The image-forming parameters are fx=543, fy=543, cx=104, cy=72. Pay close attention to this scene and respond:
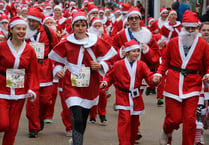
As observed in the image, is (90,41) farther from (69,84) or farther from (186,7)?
(186,7)

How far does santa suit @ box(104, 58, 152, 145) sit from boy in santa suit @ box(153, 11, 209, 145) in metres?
0.31

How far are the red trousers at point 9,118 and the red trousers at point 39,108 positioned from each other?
1841mm

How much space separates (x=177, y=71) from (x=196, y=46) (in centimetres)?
44

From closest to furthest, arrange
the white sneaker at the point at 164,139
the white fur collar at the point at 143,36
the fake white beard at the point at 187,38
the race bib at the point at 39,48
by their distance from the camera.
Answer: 1. the fake white beard at the point at 187,38
2. the white sneaker at the point at 164,139
3. the white fur collar at the point at 143,36
4. the race bib at the point at 39,48

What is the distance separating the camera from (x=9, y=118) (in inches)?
284

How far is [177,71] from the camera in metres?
7.61

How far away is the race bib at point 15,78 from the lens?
24.0ft

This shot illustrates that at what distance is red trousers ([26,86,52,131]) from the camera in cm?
920

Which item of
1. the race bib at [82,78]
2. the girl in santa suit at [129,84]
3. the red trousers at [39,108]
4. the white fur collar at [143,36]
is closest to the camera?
the race bib at [82,78]

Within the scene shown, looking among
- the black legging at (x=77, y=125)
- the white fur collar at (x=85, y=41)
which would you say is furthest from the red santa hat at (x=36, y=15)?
the black legging at (x=77, y=125)

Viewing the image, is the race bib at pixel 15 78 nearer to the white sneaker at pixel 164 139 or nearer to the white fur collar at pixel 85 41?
the white fur collar at pixel 85 41

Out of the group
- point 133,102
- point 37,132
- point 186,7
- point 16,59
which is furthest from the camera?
point 186,7

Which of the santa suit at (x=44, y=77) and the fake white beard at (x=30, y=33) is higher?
the fake white beard at (x=30, y=33)

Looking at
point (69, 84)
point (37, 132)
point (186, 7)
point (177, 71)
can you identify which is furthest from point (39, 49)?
point (186, 7)
